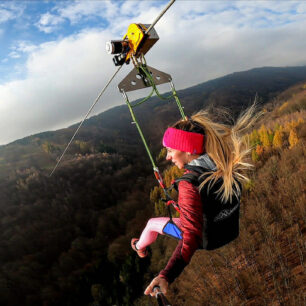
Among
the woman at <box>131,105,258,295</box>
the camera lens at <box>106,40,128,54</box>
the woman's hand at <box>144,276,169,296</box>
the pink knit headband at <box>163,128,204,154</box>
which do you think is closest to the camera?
the woman's hand at <box>144,276,169,296</box>

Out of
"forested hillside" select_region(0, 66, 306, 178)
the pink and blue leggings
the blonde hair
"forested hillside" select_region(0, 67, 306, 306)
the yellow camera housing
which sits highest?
"forested hillside" select_region(0, 66, 306, 178)

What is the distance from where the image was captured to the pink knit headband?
194 centimetres

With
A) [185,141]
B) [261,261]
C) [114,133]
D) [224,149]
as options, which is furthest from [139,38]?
[114,133]

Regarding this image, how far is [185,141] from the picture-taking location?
1.94 meters

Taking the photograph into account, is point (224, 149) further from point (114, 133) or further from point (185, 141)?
point (114, 133)

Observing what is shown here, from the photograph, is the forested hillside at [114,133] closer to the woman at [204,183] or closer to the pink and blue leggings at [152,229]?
the woman at [204,183]

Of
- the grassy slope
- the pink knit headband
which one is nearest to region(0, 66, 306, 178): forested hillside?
the pink knit headband

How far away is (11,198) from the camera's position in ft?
91.4

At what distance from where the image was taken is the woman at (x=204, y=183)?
1.57 m

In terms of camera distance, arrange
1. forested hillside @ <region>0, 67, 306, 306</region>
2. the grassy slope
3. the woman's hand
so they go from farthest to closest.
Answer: forested hillside @ <region>0, 67, 306, 306</region>
the grassy slope
the woman's hand

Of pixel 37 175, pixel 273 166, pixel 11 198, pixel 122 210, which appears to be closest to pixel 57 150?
pixel 37 175

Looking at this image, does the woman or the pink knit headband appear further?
the pink knit headband

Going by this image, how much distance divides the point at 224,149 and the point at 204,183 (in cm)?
52

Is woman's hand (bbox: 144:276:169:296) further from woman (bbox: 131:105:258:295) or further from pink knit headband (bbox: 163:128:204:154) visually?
pink knit headband (bbox: 163:128:204:154)
